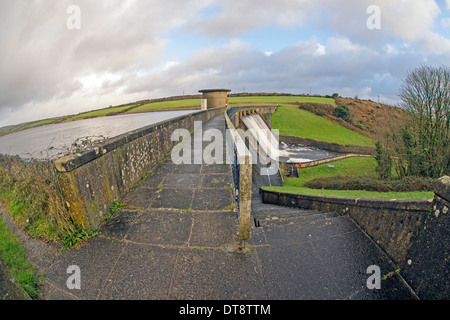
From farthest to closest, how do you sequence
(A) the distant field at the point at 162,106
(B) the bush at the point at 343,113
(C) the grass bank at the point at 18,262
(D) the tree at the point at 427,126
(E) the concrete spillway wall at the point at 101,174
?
(B) the bush at the point at 343,113 < (A) the distant field at the point at 162,106 < (D) the tree at the point at 427,126 < (E) the concrete spillway wall at the point at 101,174 < (C) the grass bank at the point at 18,262

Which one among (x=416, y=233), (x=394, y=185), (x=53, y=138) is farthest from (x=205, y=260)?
(x=394, y=185)

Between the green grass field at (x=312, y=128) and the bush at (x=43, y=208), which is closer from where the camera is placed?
the bush at (x=43, y=208)

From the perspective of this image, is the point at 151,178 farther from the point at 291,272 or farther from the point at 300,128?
the point at 300,128

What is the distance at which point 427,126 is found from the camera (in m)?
14.5

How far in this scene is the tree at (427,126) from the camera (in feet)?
45.4

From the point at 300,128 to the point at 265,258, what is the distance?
4001 centimetres

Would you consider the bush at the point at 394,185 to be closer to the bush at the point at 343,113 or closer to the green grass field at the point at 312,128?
the green grass field at the point at 312,128

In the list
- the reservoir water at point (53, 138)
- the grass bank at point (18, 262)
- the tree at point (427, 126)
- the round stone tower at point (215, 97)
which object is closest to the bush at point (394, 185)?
the tree at point (427, 126)

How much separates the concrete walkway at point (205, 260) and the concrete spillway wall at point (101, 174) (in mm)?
282

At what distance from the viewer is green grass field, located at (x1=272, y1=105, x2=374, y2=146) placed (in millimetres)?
34000

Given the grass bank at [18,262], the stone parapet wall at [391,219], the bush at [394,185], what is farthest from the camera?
the bush at [394,185]

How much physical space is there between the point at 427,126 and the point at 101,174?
19.4 metres

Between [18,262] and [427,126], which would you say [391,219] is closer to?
[18,262]

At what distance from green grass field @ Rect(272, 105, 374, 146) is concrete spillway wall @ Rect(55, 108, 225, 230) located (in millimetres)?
32550
